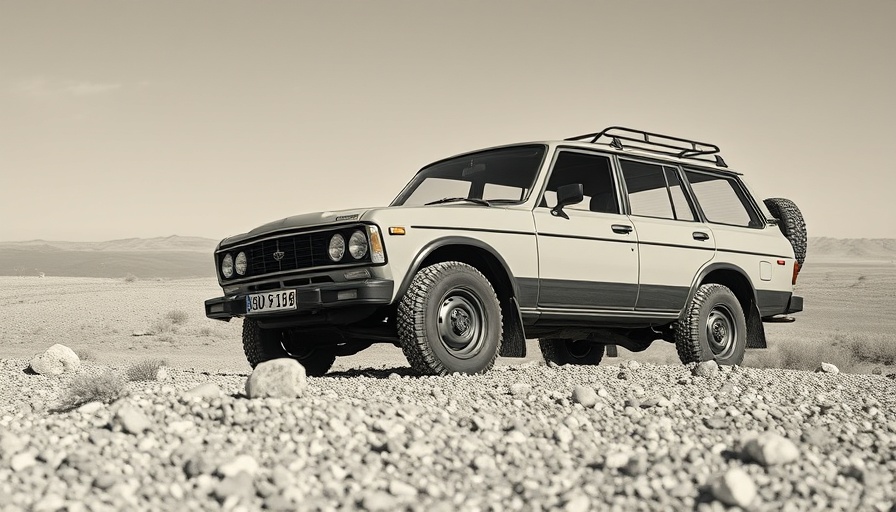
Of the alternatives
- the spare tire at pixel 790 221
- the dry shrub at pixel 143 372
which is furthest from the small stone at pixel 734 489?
the spare tire at pixel 790 221

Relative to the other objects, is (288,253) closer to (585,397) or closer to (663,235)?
(585,397)

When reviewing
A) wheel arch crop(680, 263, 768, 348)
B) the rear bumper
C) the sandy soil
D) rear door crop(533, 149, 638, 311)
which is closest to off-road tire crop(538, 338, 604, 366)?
wheel arch crop(680, 263, 768, 348)

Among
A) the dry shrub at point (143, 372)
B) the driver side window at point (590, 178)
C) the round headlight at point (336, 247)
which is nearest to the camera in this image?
the round headlight at point (336, 247)

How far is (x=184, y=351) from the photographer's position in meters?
20.1

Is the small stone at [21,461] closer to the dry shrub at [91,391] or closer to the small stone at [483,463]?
the small stone at [483,463]

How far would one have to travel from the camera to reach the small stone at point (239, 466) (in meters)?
3.27

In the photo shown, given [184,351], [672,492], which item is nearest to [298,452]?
[672,492]

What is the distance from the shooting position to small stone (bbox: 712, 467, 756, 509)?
2986mm

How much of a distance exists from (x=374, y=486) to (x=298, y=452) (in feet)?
1.65

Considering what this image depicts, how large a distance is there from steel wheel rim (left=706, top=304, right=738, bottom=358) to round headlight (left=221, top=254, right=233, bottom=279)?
441 cm

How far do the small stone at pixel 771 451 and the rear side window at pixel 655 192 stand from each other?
173 inches

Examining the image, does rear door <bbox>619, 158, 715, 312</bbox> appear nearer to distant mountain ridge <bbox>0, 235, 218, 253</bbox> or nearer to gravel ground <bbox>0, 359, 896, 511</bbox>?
gravel ground <bbox>0, 359, 896, 511</bbox>

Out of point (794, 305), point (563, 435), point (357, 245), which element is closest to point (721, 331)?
point (794, 305)

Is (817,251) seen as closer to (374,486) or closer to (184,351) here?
(184,351)
